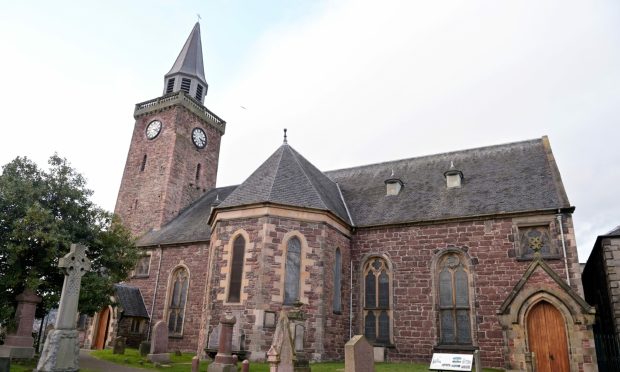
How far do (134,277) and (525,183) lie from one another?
2148 centimetres

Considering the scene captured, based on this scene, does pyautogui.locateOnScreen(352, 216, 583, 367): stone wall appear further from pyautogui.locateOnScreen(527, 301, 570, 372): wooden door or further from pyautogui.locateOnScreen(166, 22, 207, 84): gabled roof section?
pyautogui.locateOnScreen(166, 22, 207, 84): gabled roof section

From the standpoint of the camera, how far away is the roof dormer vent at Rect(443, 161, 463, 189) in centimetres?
2197

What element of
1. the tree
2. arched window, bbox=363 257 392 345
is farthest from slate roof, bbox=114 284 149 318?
arched window, bbox=363 257 392 345

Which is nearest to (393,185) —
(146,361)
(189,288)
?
(189,288)

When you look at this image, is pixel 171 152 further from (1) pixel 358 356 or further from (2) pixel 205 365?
(1) pixel 358 356

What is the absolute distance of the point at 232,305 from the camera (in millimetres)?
18047

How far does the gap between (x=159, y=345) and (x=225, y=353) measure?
4707 mm

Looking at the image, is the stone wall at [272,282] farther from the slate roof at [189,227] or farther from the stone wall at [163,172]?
the stone wall at [163,172]

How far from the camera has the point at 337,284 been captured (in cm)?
1992

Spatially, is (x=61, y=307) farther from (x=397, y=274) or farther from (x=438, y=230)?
(x=438, y=230)

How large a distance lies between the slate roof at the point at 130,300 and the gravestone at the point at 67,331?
13.1m

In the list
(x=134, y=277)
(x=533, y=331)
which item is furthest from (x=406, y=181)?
(x=134, y=277)

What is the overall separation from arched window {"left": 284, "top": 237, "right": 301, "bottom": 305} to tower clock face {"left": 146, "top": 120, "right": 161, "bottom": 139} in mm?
19306

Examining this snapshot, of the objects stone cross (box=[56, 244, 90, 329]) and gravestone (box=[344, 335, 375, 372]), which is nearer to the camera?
gravestone (box=[344, 335, 375, 372])
